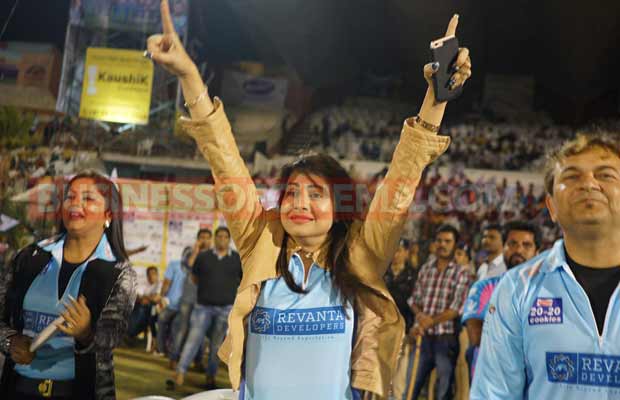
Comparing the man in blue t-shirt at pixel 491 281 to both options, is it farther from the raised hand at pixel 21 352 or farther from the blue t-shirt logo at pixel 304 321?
the raised hand at pixel 21 352

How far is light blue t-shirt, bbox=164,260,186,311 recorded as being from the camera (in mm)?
5934

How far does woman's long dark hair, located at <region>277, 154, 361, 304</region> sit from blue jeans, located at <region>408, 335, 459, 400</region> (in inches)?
Result: 111

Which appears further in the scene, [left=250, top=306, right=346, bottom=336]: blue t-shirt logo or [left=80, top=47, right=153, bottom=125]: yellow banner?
[left=80, top=47, right=153, bottom=125]: yellow banner

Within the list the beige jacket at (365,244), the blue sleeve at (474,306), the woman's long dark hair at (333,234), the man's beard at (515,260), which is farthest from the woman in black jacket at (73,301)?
the man's beard at (515,260)

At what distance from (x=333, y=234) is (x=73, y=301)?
36.4 inches

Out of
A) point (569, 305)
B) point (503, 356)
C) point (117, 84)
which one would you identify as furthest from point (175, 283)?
point (569, 305)

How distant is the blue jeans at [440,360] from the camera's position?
165 inches

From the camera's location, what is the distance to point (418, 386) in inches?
171

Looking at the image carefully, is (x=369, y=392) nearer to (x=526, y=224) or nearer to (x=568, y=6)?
(x=526, y=224)

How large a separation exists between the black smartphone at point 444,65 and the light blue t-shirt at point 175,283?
4842 mm

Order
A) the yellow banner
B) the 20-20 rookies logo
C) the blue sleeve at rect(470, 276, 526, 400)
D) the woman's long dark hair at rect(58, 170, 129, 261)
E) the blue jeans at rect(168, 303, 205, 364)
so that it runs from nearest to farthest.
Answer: the 20-20 rookies logo < the blue sleeve at rect(470, 276, 526, 400) < the woman's long dark hair at rect(58, 170, 129, 261) < the blue jeans at rect(168, 303, 205, 364) < the yellow banner

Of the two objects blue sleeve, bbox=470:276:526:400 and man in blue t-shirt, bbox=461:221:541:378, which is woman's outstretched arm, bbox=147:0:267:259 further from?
man in blue t-shirt, bbox=461:221:541:378

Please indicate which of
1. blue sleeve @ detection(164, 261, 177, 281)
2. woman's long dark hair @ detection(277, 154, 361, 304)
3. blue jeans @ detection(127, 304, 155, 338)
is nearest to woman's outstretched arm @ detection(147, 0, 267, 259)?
woman's long dark hair @ detection(277, 154, 361, 304)

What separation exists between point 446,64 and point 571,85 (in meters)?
10.9
